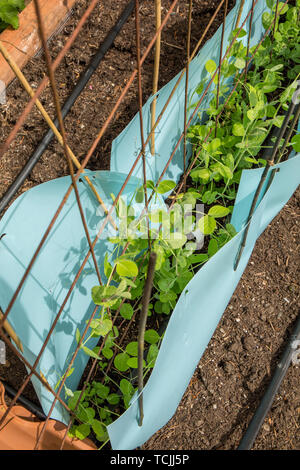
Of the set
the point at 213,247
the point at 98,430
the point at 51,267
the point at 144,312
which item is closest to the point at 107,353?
the point at 98,430

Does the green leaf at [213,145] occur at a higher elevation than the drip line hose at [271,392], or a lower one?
higher

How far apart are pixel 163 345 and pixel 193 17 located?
170cm

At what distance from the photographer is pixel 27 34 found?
1.90m

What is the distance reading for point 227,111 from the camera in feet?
5.34

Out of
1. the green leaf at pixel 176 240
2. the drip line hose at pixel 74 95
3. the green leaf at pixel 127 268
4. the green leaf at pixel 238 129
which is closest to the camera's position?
the green leaf at pixel 127 268

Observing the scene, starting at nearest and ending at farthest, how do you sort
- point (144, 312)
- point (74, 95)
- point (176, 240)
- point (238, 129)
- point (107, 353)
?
point (144, 312), point (176, 240), point (107, 353), point (238, 129), point (74, 95)

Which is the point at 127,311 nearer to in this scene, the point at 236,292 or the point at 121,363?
the point at 121,363

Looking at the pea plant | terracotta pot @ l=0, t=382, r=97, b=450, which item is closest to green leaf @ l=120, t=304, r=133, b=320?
the pea plant

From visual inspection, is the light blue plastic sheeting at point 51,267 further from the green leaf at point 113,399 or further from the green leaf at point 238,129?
the green leaf at point 238,129

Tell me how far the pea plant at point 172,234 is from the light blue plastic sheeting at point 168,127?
50 millimetres

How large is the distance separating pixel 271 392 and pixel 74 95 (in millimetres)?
1365

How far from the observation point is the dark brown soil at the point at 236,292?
1.29 m

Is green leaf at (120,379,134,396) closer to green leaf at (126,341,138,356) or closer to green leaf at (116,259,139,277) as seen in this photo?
green leaf at (126,341,138,356)

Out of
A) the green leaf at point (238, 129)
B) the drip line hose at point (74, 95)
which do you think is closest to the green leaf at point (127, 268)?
the green leaf at point (238, 129)
